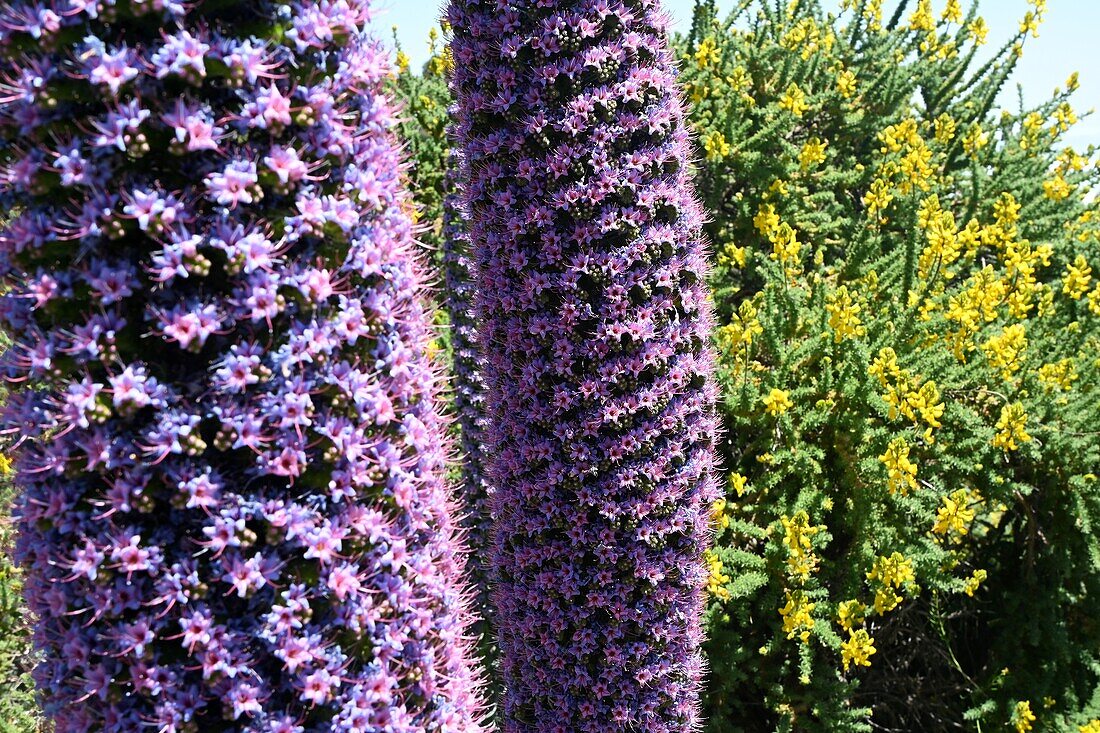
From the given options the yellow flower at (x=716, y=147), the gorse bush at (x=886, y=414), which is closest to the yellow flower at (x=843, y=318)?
the gorse bush at (x=886, y=414)


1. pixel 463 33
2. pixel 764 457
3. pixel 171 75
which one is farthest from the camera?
pixel 764 457

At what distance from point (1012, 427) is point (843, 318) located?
Result: 35.8 inches

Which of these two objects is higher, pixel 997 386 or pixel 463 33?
pixel 463 33

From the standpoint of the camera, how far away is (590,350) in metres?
3.28

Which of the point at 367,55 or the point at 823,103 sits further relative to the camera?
the point at 823,103

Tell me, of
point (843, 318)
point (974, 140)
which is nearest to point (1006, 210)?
point (974, 140)

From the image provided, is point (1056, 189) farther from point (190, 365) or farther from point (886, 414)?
point (190, 365)

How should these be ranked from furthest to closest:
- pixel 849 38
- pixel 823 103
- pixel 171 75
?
1. pixel 849 38
2. pixel 823 103
3. pixel 171 75

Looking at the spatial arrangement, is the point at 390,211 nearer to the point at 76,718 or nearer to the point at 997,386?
the point at 76,718

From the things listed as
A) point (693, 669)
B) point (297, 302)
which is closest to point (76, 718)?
point (297, 302)

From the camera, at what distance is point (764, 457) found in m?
4.11

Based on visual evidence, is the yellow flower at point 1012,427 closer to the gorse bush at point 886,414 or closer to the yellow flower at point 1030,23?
the gorse bush at point 886,414

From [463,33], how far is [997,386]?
297 centimetres

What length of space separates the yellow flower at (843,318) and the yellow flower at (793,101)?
4.33 ft
